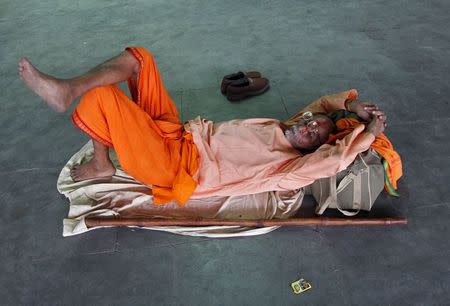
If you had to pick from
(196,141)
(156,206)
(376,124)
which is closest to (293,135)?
(376,124)

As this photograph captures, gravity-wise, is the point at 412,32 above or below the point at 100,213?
above

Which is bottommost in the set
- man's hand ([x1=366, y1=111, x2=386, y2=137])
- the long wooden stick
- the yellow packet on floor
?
Answer: the yellow packet on floor

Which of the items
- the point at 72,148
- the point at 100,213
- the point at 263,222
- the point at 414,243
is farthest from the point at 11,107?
the point at 414,243

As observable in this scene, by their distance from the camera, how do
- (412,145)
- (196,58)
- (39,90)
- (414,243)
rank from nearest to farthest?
1. (39,90)
2. (414,243)
3. (412,145)
4. (196,58)

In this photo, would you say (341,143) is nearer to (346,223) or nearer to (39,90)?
(346,223)

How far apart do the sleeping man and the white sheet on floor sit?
0.33 feet

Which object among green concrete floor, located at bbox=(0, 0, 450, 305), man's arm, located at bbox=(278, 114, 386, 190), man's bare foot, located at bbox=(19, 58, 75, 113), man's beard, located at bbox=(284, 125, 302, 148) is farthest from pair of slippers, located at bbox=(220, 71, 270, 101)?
A: man's bare foot, located at bbox=(19, 58, 75, 113)

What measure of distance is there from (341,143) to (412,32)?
8.73ft

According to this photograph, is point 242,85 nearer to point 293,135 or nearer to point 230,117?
point 230,117

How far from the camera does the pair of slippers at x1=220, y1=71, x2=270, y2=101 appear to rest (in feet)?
9.72

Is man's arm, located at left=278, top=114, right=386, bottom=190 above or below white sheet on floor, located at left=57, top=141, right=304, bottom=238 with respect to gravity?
above

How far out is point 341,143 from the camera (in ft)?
6.08

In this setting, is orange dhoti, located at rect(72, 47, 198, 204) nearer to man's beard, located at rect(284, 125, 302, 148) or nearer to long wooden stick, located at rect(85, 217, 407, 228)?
long wooden stick, located at rect(85, 217, 407, 228)

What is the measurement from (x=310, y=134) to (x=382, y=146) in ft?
1.31
